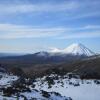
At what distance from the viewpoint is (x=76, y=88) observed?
3666 centimetres

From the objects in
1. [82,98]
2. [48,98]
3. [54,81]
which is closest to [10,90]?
[48,98]

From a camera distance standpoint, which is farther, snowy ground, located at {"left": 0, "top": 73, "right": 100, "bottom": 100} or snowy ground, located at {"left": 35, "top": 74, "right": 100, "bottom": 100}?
snowy ground, located at {"left": 35, "top": 74, "right": 100, "bottom": 100}

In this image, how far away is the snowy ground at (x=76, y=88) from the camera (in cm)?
3306

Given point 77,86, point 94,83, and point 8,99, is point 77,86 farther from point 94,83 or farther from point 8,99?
point 8,99

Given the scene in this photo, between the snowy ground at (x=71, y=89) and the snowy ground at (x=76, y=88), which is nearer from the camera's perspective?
the snowy ground at (x=71, y=89)

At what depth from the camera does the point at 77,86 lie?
124 feet

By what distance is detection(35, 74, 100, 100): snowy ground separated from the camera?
108 ft

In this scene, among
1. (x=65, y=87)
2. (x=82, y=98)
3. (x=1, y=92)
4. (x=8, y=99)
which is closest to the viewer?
(x=8, y=99)

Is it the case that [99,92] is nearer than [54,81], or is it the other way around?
[99,92]

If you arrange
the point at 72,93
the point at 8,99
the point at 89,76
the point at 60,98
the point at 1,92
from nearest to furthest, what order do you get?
the point at 8,99 → the point at 1,92 → the point at 60,98 → the point at 72,93 → the point at 89,76

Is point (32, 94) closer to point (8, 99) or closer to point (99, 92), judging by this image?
point (8, 99)

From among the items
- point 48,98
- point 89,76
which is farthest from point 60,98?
point 89,76

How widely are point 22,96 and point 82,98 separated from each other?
34.5 feet

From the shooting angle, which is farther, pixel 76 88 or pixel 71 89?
pixel 76 88
